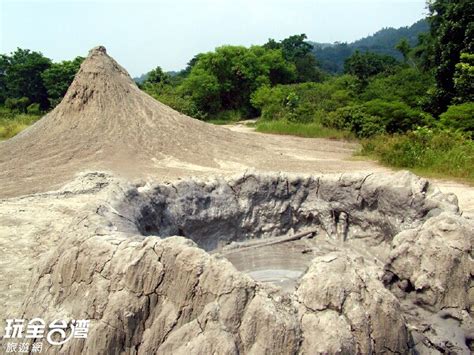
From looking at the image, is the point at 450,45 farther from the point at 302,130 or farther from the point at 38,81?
the point at 38,81

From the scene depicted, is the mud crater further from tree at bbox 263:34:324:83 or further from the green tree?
tree at bbox 263:34:324:83

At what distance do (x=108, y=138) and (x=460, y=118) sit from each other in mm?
8773

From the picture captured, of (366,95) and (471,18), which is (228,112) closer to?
(366,95)

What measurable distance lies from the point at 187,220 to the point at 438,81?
1361 centimetres

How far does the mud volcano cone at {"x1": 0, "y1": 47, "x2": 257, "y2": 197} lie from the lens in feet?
35.8

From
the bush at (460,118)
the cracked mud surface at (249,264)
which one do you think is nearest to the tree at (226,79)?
the bush at (460,118)

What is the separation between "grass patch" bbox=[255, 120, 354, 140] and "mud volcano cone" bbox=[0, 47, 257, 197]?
3.50 meters

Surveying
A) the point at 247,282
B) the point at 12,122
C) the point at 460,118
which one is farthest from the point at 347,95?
the point at 247,282

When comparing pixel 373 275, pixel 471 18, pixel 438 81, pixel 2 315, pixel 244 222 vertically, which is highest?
pixel 471 18

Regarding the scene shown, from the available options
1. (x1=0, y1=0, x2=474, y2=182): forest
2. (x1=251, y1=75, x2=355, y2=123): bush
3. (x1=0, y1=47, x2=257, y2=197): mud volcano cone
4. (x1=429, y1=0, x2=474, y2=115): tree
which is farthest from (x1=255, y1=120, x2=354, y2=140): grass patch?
(x1=0, y1=47, x2=257, y2=197): mud volcano cone

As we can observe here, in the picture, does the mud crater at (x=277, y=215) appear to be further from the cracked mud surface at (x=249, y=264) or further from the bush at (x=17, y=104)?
the bush at (x=17, y=104)

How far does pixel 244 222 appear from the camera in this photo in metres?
4.54

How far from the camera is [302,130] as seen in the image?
17.5m

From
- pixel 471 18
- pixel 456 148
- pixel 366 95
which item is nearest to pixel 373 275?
pixel 456 148
